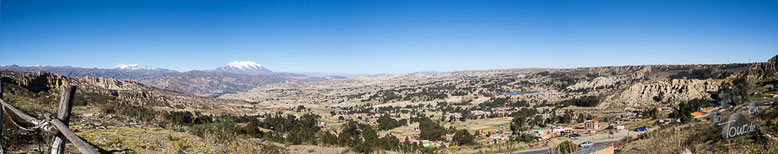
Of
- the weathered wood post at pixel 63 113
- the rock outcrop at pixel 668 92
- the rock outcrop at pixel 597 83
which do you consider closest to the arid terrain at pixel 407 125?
the rock outcrop at pixel 668 92

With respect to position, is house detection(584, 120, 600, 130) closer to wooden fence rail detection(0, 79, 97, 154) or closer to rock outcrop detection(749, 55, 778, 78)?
rock outcrop detection(749, 55, 778, 78)

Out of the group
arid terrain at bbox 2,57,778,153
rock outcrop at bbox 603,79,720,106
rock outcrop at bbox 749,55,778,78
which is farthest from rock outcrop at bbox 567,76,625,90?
rock outcrop at bbox 749,55,778,78

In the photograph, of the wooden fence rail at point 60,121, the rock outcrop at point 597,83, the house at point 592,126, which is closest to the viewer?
the wooden fence rail at point 60,121

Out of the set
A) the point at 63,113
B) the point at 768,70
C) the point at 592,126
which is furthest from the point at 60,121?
the point at 768,70

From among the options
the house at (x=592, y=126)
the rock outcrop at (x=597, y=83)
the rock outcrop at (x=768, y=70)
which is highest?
the rock outcrop at (x=768, y=70)

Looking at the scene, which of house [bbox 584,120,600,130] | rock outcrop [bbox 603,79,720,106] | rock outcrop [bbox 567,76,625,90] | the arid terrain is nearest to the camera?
the arid terrain

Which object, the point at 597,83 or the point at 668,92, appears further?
the point at 597,83

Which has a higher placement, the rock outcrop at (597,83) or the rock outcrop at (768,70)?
the rock outcrop at (768,70)

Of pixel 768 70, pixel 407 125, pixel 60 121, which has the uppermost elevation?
pixel 60 121

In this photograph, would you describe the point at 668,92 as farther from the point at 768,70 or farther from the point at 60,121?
the point at 60,121

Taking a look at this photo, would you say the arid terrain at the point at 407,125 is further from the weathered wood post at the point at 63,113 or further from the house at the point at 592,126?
the weathered wood post at the point at 63,113

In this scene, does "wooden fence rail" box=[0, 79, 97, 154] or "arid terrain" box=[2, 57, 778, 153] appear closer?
"wooden fence rail" box=[0, 79, 97, 154]

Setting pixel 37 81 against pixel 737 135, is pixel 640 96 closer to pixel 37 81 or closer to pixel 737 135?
pixel 737 135

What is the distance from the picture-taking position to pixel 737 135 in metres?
6.50
